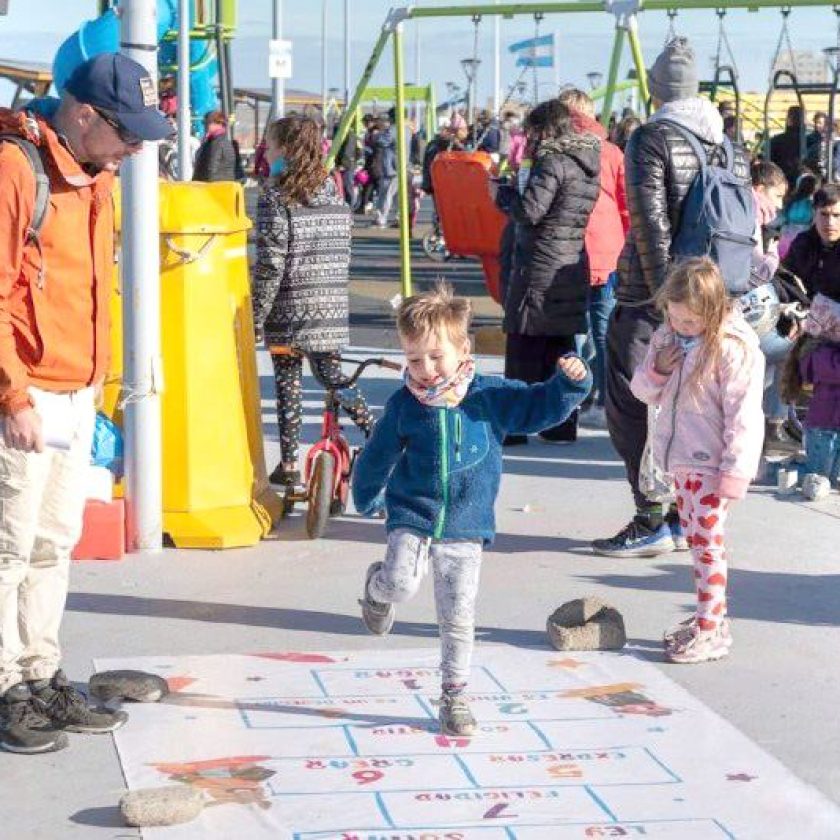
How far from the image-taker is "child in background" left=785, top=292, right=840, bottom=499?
29.0 feet

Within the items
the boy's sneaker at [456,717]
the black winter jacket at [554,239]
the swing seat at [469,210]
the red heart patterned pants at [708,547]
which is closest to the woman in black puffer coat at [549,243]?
the black winter jacket at [554,239]

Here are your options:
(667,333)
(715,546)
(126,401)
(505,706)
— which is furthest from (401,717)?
(126,401)

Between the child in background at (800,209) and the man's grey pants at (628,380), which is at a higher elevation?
the child in background at (800,209)

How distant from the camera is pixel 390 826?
448 centimetres

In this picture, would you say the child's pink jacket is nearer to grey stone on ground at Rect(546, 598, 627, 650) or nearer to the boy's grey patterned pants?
grey stone on ground at Rect(546, 598, 627, 650)

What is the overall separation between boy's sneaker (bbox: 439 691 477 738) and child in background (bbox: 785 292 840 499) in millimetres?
4033

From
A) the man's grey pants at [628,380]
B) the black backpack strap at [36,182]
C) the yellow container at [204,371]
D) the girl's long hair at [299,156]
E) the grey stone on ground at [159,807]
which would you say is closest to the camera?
the grey stone on ground at [159,807]

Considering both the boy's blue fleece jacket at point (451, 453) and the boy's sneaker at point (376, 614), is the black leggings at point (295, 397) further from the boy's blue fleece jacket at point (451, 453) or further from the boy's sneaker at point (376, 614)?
the boy's blue fleece jacket at point (451, 453)

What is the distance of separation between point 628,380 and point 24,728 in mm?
3359

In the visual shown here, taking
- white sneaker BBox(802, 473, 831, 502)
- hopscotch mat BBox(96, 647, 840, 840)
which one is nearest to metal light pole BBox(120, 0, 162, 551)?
hopscotch mat BBox(96, 647, 840, 840)

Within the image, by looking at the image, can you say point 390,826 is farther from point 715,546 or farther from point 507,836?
point 715,546

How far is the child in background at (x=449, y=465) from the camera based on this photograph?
16.9ft

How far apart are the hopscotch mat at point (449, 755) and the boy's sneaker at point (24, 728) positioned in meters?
0.20

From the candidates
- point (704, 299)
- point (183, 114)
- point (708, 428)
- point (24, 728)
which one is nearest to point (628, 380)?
point (708, 428)
